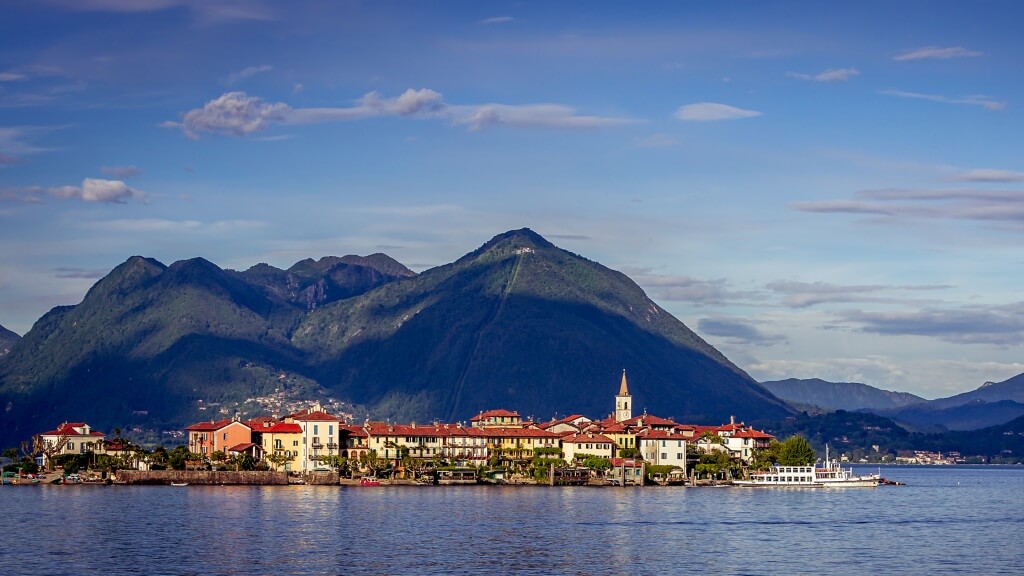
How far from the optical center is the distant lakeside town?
178m

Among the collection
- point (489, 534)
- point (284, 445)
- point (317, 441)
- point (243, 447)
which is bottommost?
point (489, 534)

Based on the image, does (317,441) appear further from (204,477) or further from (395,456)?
(204,477)

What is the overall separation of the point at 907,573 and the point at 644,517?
38.9 m

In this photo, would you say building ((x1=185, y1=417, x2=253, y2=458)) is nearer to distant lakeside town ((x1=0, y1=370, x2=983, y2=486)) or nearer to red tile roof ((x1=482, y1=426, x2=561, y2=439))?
distant lakeside town ((x1=0, y1=370, x2=983, y2=486))

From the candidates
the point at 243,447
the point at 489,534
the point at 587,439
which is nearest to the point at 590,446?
the point at 587,439

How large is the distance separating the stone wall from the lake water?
1523 centimetres

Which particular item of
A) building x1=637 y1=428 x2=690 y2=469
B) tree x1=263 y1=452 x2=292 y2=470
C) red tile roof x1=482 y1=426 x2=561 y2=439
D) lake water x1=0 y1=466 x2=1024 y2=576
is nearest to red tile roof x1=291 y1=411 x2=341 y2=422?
tree x1=263 y1=452 x2=292 y2=470

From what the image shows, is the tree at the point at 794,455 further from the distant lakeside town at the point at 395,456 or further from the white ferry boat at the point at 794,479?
the white ferry boat at the point at 794,479

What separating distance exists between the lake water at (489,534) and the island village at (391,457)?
68.0 ft

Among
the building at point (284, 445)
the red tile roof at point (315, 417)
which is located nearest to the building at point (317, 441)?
the red tile roof at point (315, 417)

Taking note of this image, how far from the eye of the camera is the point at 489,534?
99.6 metres

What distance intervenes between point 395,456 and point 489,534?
88.5 metres

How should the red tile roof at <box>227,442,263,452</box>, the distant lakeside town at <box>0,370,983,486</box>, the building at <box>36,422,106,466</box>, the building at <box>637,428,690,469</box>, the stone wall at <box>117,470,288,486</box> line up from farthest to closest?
1. the building at <box>36,422,106,466</box>
2. the building at <box>637,428,690,469</box>
3. the red tile roof at <box>227,442,263,452</box>
4. the distant lakeside town at <box>0,370,983,486</box>
5. the stone wall at <box>117,470,288,486</box>

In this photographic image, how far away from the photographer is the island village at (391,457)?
582ft
